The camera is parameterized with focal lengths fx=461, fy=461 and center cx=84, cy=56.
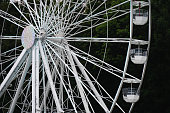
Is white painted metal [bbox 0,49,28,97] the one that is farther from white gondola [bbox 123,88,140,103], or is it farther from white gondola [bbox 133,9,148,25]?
white gondola [bbox 133,9,148,25]

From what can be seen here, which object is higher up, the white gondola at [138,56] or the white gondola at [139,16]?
the white gondola at [139,16]

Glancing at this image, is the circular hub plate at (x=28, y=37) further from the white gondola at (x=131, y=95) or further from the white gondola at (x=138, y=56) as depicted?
the white gondola at (x=131, y=95)

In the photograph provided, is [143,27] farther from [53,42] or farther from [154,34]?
[53,42]

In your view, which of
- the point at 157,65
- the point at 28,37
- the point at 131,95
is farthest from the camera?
the point at 157,65

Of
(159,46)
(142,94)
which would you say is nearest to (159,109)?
(142,94)

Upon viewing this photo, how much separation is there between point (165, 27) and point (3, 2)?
14.2 metres

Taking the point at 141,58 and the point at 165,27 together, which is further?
the point at 165,27

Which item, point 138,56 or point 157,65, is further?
point 157,65

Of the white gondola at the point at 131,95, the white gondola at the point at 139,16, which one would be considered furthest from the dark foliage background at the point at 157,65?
the white gondola at the point at 139,16

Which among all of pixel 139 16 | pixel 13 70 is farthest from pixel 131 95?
pixel 13 70

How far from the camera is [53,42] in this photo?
68.0 feet

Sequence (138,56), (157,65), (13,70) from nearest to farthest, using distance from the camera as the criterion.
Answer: (138,56)
(13,70)
(157,65)

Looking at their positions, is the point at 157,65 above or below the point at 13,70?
below

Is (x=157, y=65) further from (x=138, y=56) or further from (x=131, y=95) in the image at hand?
(x=131, y=95)
